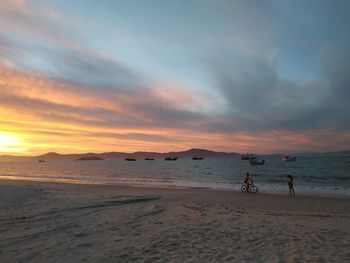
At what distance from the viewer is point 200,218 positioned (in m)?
12.8

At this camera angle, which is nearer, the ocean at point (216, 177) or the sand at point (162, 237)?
the sand at point (162, 237)

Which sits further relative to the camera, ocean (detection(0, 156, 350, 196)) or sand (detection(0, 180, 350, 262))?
ocean (detection(0, 156, 350, 196))

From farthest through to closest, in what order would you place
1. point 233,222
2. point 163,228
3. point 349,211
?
1. point 349,211
2. point 233,222
3. point 163,228

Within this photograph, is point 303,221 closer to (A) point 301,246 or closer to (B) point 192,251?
(A) point 301,246

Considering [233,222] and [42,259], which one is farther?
[233,222]

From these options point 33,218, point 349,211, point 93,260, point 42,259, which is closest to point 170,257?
point 93,260

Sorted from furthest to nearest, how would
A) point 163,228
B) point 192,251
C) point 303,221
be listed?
point 303,221 → point 163,228 → point 192,251

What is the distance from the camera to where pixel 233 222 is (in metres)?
11.8

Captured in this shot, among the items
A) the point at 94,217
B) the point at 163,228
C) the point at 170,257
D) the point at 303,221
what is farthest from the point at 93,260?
the point at 303,221

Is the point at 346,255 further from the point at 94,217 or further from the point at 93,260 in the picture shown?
the point at 94,217

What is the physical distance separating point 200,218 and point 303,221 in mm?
4567

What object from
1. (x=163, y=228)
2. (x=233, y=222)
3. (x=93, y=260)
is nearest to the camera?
(x=93, y=260)

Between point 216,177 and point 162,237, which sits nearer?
point 162,237

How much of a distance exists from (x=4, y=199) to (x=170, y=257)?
14.7m
